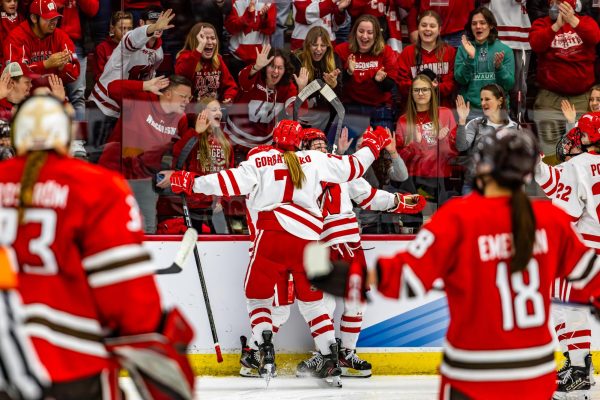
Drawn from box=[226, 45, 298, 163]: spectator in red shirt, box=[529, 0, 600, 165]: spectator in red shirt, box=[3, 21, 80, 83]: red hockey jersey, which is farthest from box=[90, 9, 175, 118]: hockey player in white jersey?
box=[529, 0, 600, 165]: spectator in red shirt

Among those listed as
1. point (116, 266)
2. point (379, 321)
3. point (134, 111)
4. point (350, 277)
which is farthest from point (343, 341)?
point (116, 266)

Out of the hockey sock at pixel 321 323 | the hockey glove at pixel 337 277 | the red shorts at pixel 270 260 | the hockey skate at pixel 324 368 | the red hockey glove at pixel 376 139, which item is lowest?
the hockey skate at pixel 324 368

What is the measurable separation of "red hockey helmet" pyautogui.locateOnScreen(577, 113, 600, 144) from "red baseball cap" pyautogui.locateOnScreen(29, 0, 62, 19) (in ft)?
Result: 10.1

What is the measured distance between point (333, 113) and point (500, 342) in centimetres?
370

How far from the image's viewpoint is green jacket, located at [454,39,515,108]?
6254 mm

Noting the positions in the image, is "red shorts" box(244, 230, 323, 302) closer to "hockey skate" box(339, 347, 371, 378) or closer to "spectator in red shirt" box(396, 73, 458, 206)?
"hockey skate" box(339, 347, 371, 378)

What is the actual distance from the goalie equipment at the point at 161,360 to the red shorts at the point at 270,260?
324 cm

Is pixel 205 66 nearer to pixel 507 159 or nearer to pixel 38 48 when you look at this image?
pixel 38 48

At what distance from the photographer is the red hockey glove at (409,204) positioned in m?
6.03

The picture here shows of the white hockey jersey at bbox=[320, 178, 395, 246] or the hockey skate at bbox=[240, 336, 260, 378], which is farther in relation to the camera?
A: the white hockey jersey at bbox=[320, 178, 395, 246]

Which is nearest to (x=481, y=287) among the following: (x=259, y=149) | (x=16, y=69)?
(x=259, y=149)

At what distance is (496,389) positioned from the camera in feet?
8.77

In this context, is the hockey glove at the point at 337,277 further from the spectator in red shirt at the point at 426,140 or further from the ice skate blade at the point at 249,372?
the spectator in red shirt at the point at 426,140

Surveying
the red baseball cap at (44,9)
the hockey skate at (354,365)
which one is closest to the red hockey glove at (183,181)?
the hockey skate at (354,365)
